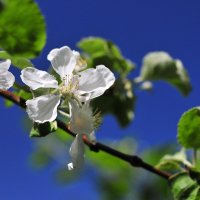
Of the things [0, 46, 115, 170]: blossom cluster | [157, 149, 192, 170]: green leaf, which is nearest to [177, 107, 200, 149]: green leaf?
[157, 149, 192, 170]: green leaf

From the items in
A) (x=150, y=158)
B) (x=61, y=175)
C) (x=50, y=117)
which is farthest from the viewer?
(x=61, y=175)

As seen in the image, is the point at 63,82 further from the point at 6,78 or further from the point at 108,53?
the point at 108,53

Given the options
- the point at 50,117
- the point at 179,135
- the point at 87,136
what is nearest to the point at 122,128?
the point at 179,135

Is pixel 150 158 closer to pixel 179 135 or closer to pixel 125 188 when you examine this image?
pixel 125 188

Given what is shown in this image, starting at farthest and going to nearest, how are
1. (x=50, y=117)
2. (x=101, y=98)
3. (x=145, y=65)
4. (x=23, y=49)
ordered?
(x=145, y=65), (x=101, y=98), (x=23, y=49), (x=50, y=117)

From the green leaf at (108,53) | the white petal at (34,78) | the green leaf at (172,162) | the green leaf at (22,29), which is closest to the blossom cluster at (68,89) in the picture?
the white petal at (34,78)

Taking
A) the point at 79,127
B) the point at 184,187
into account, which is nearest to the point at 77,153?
the point at 79,127

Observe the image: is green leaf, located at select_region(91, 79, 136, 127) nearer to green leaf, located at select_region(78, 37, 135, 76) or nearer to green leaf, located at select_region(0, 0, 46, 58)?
green leaf, located at select_region(78, 37, 135, 76)
